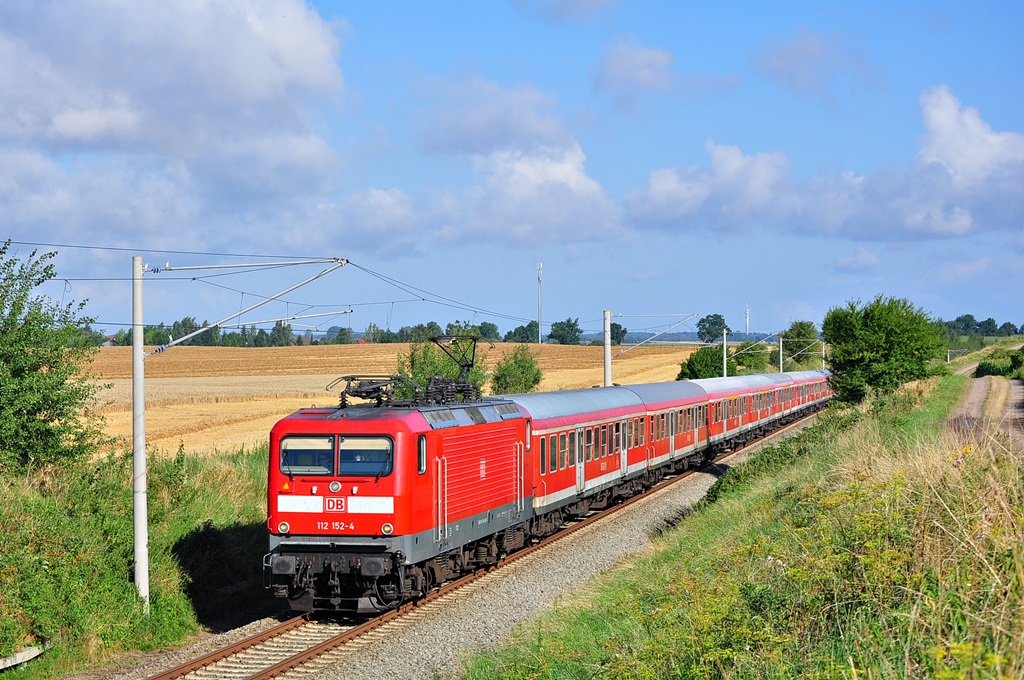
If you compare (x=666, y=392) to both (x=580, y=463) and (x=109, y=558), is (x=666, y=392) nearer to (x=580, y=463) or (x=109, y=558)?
(x=580, y=463)

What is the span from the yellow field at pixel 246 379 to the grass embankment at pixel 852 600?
26.9m

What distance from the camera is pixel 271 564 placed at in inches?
624

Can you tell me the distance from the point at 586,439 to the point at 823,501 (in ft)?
49.4

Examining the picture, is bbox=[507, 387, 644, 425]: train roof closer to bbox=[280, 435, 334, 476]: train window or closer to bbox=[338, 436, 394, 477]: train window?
bbox=[338, 436, 394, 477]: train window

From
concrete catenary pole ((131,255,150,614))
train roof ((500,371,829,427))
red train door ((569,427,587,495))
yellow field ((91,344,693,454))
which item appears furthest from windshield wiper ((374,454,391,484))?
yellow field ((91,344,693,454))

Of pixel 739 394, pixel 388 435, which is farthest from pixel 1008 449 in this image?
pixel 739 394

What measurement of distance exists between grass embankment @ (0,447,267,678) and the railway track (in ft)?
7.72

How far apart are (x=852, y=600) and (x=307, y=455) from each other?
9.71 m

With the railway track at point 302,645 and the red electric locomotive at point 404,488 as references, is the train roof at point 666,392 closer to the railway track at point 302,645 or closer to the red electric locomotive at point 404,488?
the red electric locomotive at point 404,488

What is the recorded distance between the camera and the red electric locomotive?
51.9 feet

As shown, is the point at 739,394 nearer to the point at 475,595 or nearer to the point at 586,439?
the point at 586,439

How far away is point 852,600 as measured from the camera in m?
9.06

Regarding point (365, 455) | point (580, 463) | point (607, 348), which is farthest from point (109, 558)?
point (607, 348)

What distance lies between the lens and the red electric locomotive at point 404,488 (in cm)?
1582
